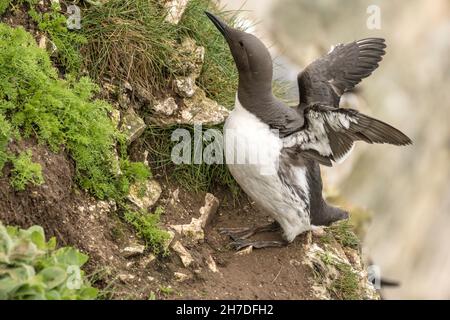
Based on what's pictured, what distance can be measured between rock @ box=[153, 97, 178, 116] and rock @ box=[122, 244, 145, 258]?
133cm

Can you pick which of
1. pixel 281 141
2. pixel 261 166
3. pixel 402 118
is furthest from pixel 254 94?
pixel 402 118

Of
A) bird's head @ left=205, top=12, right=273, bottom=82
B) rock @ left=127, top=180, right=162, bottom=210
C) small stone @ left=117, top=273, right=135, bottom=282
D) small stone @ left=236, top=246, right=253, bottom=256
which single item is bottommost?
small stone @ left=117, top=273, right=135, bottom=282

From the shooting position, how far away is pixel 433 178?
1352 centimetres

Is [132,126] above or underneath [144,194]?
above

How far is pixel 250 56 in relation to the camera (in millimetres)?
6023

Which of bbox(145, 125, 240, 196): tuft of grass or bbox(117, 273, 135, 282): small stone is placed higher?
bbox(145, 125, 240, 196): tuft of grass

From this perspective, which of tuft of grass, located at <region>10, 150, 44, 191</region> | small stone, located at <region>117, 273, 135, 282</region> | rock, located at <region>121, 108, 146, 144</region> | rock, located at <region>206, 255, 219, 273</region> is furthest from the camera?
rock, located at <region>121, 108, 146, 144</region>

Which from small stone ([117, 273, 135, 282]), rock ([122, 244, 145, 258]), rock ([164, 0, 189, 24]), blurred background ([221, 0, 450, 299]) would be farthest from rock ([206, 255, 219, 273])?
blurred background ([221, 0, 450, 299])

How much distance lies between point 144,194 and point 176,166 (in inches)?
21.1

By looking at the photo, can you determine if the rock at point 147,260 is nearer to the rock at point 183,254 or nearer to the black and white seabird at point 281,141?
the rock at point 183,254

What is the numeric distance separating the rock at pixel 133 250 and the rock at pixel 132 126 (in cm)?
95

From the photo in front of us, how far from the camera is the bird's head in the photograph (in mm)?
6012

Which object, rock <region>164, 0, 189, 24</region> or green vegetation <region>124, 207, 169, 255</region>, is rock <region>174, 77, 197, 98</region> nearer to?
rock <region>164, 0, 189, 24</region>

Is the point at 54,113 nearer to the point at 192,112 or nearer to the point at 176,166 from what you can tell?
the point at 176,166
